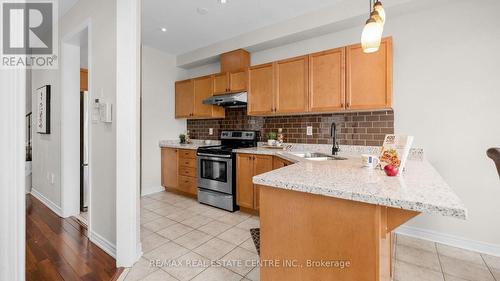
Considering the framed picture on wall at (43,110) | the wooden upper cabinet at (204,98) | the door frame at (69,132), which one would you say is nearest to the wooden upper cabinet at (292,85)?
the wooden upper cabinet at (204,98)

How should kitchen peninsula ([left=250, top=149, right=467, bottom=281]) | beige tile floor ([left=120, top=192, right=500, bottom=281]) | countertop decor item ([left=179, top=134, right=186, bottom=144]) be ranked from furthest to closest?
countertop decor item ([left=179, top=134, right=186, bottom=144]), beige tile floor ([left=120, top=192, right=500, bottom=281]), kitchen peninsula ([left=250, top=149, right=467, bottom=281])

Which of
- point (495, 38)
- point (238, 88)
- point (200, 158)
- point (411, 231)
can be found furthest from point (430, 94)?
point (200, 158)

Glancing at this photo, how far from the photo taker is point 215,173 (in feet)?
11.0

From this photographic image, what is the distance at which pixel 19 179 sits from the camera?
2.85 ft

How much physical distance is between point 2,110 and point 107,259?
1698mm

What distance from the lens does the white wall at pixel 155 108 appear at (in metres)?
3.95

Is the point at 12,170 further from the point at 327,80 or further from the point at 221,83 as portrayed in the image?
the point at 221,83

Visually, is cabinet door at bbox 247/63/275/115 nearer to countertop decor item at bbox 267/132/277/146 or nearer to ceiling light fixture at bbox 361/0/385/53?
countertop decor item at bbox 267/132/277/146

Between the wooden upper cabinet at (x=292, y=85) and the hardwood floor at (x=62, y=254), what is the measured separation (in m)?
2.52

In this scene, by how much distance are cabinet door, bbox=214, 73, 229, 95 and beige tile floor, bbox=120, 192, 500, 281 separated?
2.01 meters

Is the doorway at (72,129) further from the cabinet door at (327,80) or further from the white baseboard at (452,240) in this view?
the white baseboard at (452,240)

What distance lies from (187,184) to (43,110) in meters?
2.32

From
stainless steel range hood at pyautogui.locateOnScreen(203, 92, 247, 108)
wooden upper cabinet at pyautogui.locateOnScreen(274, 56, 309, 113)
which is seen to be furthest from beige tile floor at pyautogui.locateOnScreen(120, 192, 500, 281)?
stainless steel range hood at pyautogui.locateOnScreen(203, 92, 247, 108)

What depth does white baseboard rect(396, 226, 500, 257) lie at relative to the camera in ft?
6.75
